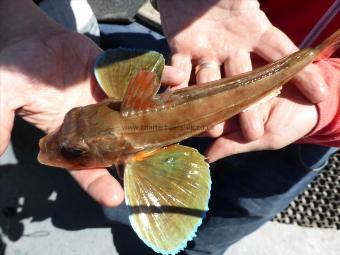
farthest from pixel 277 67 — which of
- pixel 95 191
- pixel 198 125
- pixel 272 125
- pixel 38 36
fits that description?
pixel 38 36

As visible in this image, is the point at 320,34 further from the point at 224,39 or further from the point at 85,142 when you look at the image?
the point at 85,142

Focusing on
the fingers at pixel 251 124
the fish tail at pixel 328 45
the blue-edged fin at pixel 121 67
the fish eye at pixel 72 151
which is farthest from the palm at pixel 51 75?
the fish tail at pixel 328 45

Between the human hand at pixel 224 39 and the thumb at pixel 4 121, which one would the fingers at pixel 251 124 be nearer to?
the human hand at pixel 224 39

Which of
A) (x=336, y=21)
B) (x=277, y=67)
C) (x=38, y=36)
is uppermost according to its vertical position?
(x=336, y=21)

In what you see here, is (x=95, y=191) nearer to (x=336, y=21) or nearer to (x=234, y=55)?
(x=234, y=55)

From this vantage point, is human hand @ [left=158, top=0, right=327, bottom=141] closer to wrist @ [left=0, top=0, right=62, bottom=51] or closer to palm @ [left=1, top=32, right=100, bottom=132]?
palm @ [left=1, top=32, right=100, bottom=132]

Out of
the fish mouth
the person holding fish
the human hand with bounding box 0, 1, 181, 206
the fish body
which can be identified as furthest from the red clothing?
the fish mouth

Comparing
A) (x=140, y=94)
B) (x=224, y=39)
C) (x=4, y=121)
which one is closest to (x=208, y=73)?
(x=224, y=39)

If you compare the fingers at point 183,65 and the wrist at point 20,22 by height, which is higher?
the fingers at point 183,65
